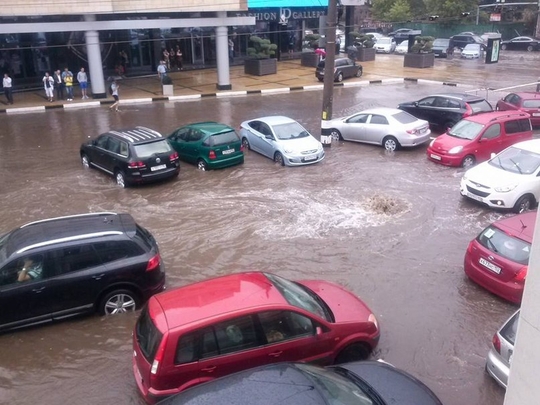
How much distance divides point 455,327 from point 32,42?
30.9 m

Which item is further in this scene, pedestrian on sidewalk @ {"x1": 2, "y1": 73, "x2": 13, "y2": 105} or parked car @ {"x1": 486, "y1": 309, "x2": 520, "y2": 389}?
pedestrian on sidewalk @ {"x1": 2, "y1": 73, "x2": 13, "y2": 105}

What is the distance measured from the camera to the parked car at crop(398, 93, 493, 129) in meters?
20.2

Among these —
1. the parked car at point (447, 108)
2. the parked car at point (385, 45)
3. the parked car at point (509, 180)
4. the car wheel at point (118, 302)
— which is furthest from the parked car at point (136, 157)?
the parked car at point (385, 45)

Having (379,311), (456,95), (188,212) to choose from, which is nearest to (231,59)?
(456,95)

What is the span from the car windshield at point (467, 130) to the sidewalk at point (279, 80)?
14.7 meters

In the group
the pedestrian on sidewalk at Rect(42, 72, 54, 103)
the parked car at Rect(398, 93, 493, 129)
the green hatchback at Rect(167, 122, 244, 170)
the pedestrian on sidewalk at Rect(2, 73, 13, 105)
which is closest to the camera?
the green hatchback at Rect(167, 122, 244, 170)

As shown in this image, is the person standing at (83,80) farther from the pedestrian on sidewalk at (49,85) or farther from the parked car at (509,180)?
the parked car at (509,180)

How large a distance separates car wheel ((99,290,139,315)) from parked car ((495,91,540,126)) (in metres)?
17.5

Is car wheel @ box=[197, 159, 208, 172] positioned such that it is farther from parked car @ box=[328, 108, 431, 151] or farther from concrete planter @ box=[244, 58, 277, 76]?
concrete planter @ box=[244, 58, 277, 76]

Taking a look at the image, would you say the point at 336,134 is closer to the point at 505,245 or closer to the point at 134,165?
the point at 134,165

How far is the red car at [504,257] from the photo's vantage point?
927 cm

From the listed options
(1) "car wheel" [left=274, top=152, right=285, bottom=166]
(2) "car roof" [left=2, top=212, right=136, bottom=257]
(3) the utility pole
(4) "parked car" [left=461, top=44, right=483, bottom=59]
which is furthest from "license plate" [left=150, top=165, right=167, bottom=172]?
(4) "parked car" [left=461, top=44, right=483, bottom=59]

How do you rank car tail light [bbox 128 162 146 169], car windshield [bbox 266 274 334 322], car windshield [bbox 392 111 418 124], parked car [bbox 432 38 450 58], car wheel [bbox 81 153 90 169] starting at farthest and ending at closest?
parked car [bbox 432 38 450 58], car windshield [bbox 392 111 418 124], car wheel [bbox 81 153 90 169], car tail light [bbox 128 162 146 169], car windshield [bbox 266 274 334 322]

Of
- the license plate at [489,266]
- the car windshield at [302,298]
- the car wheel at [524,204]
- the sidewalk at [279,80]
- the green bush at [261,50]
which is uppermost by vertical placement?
the green bush at [261,50]
